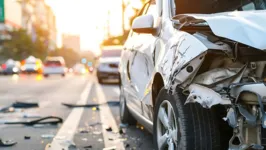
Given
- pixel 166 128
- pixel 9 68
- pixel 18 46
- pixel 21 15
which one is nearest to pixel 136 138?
pixel 166 128

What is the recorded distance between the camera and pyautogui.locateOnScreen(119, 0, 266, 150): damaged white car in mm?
3021

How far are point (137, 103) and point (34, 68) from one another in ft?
147

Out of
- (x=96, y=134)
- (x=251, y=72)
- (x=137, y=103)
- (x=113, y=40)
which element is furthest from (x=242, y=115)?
(x=113, y=40)

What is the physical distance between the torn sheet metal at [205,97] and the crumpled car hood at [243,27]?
39 centimetres

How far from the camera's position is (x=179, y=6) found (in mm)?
4562

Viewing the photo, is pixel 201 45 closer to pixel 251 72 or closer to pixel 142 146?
pixel 251 72

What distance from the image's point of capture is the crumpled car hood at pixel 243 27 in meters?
2.99

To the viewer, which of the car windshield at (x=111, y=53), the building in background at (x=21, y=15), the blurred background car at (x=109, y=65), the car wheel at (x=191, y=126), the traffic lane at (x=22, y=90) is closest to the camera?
the car wheel at (x=191, y=126)

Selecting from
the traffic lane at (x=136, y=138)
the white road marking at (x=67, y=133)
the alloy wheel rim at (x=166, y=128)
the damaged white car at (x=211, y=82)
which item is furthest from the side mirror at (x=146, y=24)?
the white road marking at (x=67, y=133)

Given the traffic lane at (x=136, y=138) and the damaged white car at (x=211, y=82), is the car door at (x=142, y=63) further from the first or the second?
the traffic lane at (x=136, y=138)

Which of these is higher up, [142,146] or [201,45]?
[201,45]

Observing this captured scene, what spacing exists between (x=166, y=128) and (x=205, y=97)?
2.84 feet

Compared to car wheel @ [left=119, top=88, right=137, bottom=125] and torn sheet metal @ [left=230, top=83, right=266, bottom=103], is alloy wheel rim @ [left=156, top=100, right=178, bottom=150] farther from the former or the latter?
car wheel @ [left=119, top=88, right=137, bottom=125]

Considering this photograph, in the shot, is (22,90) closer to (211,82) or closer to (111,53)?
(111,53)
